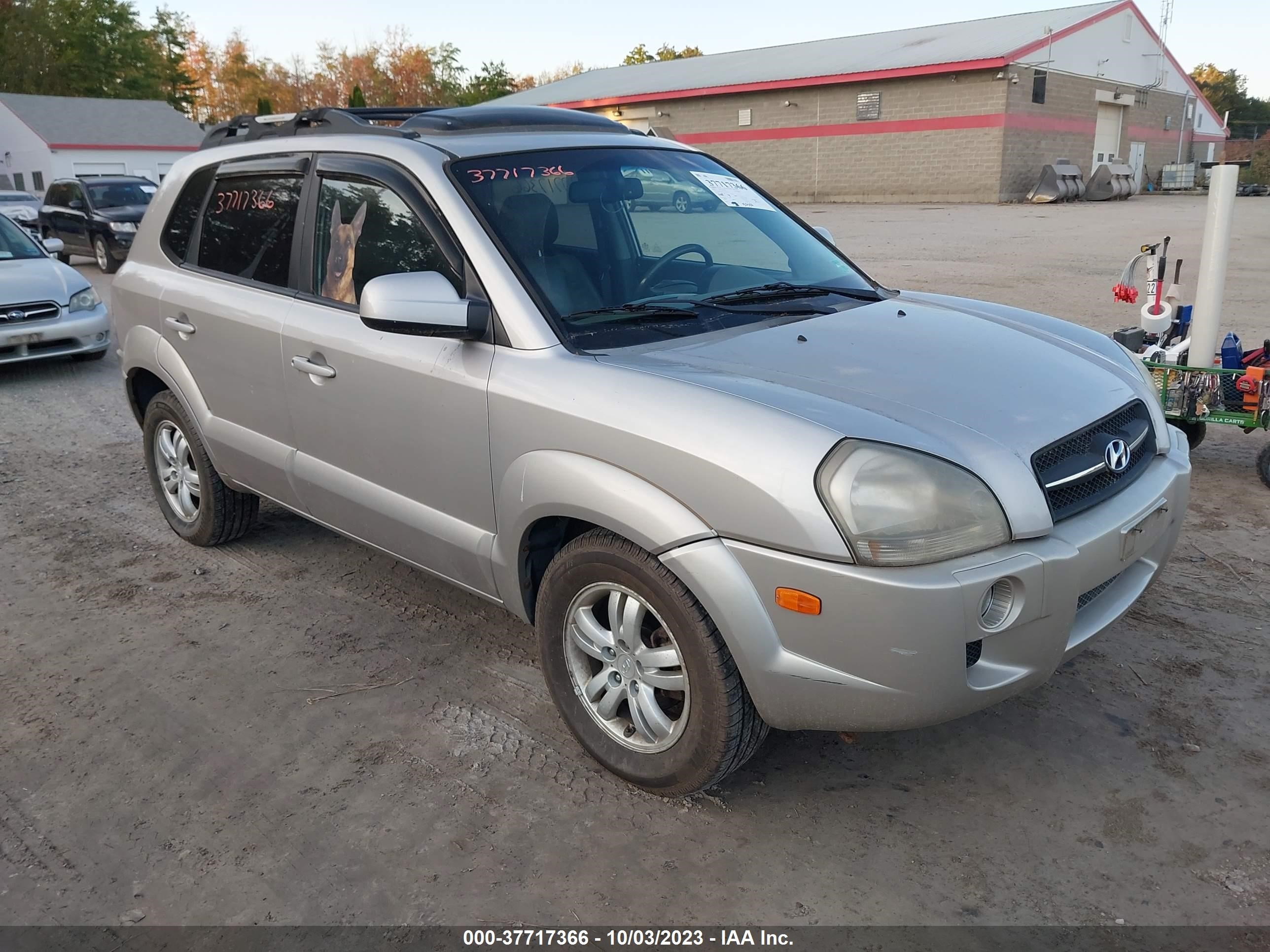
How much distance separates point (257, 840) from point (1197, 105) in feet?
162

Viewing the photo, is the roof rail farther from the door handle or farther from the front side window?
the door handle

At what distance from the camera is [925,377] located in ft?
9.44

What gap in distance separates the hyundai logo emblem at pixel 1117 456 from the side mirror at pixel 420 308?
1842mm

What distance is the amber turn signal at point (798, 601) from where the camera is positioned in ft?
8.00

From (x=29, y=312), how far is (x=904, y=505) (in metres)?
9.30

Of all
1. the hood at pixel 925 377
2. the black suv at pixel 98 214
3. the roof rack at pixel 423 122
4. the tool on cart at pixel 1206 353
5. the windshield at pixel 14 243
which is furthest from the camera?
the black suv at pixel 98 214

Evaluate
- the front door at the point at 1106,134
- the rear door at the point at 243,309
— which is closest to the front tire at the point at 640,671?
the rear door at the point at 243,309

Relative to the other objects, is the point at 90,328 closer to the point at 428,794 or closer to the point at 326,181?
the point at 326,181

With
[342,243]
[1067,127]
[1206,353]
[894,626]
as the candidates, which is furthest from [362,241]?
[1067,127]

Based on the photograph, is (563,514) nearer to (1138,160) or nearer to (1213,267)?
(1213,267)

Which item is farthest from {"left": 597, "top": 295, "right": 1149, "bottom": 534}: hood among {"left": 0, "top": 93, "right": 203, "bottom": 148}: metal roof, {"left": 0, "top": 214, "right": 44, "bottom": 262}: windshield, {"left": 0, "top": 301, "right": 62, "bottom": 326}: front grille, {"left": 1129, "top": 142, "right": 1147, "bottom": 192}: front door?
{"left": 0, "top": 93, "right": 203, "bottom": 148}: metal roof

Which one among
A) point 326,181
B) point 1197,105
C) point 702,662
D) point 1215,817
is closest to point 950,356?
point 702,662

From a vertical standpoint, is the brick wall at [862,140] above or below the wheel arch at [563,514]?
above

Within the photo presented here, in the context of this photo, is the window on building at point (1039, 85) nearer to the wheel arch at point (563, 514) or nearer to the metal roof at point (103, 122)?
the wheel arch at point (563, 514)
